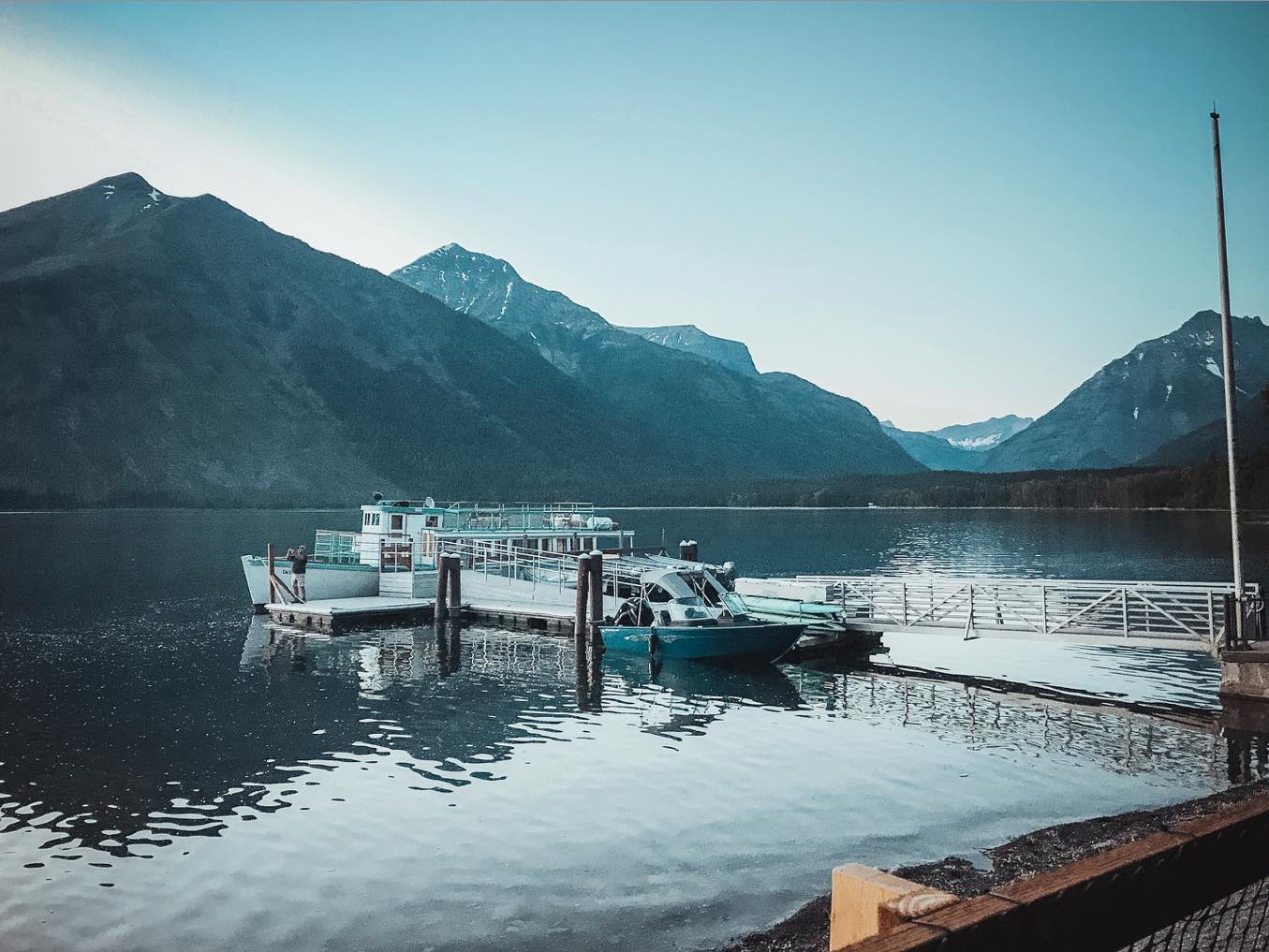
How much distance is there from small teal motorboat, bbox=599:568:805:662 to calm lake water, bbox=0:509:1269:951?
1.10 meters

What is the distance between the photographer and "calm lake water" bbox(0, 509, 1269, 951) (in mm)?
15273

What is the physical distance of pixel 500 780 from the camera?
2233cm

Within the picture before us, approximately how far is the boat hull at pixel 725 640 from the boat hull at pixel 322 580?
2424 cm

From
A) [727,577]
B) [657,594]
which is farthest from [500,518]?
[657,594]

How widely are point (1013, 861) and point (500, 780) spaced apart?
12.0 metres

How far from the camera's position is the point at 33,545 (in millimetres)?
114188

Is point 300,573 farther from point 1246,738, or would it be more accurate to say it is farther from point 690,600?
point 1246,738

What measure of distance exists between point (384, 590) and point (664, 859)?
Answer: 133 ft

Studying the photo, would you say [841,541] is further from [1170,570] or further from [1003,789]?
[1003,789]

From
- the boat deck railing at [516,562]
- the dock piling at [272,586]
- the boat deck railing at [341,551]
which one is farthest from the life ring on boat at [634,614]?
the dock piling at [272,586]

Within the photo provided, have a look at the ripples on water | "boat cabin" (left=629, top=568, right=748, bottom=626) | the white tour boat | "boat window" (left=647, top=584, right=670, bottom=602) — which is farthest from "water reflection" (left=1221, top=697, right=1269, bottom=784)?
the white tour boat

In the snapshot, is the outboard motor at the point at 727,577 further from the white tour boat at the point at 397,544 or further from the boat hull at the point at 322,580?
the boat hull at the point at 322,580

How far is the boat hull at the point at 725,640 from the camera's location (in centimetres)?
3700

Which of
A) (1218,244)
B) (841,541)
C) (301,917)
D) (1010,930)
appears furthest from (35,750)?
(841,541)
